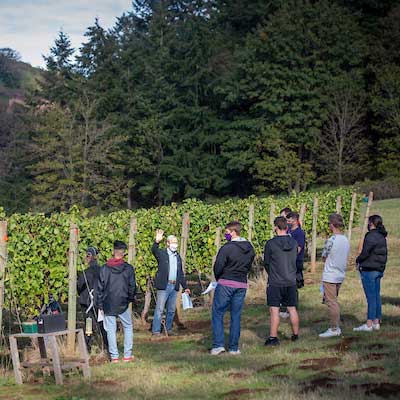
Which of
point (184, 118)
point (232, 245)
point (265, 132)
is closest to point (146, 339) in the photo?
point (232, 245)

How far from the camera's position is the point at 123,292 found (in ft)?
31.5

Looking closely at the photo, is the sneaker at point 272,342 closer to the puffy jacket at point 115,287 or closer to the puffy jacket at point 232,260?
the puffy jacket at point 232,260

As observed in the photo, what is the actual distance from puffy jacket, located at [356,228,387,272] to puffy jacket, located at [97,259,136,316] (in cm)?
335

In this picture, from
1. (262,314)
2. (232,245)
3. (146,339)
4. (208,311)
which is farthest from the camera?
(208,311)

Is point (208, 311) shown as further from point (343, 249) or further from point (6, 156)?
point (6, 156)

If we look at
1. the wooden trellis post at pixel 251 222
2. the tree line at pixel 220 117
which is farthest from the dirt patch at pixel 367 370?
the tree line at pixel 220 117

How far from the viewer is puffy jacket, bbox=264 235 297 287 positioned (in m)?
9.97

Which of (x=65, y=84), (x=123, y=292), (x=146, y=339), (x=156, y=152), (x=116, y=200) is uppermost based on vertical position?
(x=65, y=84)

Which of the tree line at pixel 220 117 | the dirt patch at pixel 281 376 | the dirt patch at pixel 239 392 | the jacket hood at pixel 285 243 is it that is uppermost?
the tree line at pixel 220 117

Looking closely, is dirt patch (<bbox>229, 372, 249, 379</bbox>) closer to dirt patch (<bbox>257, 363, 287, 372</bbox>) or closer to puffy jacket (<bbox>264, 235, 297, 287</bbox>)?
dirt patch (<bbox>257, 363, 287, 372</bbox>)

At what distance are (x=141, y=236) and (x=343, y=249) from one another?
4942mm

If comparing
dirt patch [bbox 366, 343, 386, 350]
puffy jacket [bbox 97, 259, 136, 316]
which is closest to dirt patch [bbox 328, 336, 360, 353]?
dirt patch [bbox 366, 343, 386, 350]

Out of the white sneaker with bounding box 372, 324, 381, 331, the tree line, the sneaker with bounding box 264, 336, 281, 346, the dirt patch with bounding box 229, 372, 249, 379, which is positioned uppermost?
the tree line

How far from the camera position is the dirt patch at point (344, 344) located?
931 centimetres
